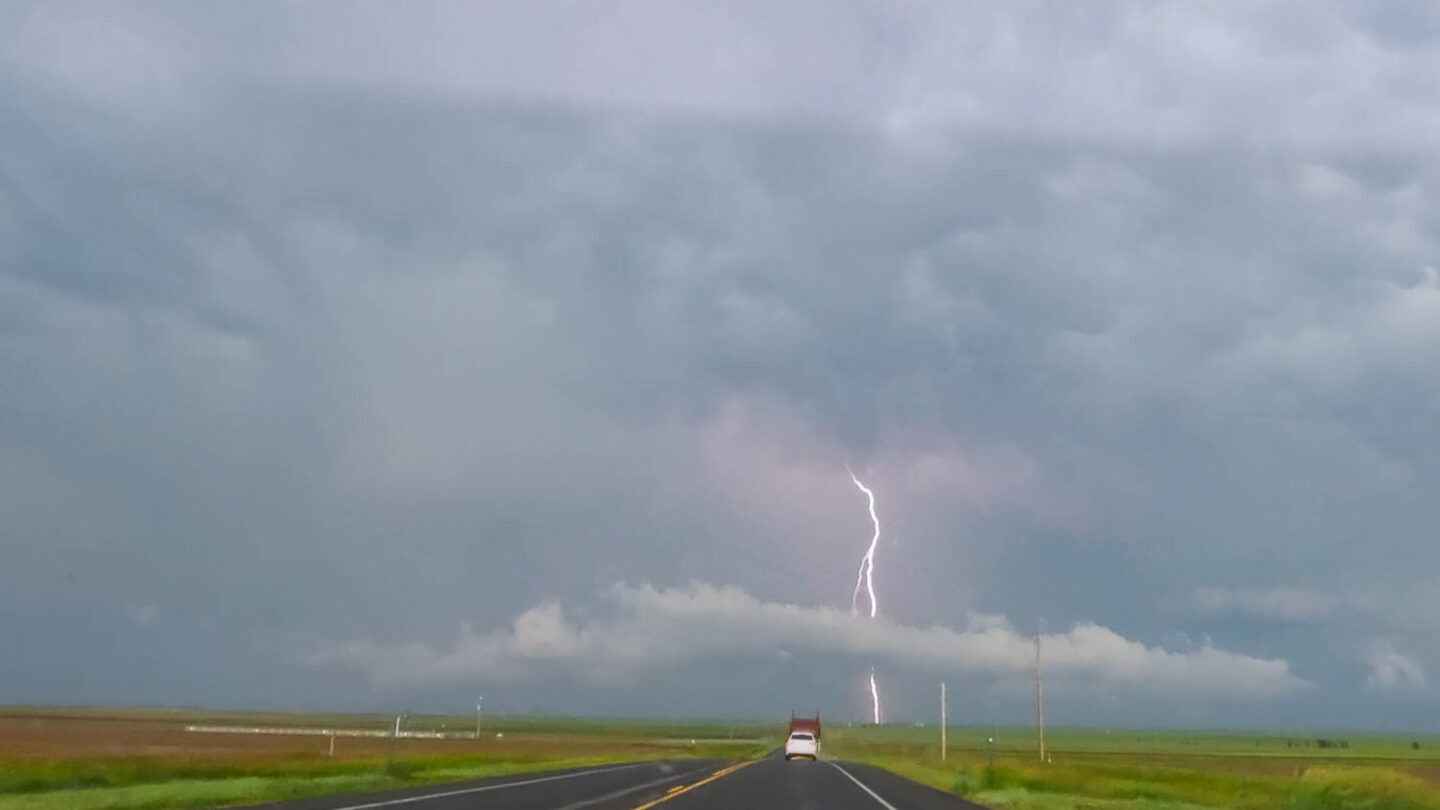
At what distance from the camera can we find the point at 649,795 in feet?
115

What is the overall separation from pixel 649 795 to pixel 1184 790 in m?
35.7

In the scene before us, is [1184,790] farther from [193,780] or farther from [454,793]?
[193,780]

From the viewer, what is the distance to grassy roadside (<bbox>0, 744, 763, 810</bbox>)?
29.2m

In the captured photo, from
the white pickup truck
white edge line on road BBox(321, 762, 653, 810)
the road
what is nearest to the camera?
white edge line on road BBox(321, 762, 653, 810)

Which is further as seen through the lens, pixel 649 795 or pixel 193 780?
pixel 193 780

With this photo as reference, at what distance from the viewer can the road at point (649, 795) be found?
29953 millimetres

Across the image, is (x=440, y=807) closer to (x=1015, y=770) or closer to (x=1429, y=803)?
(x=1429, y=803)

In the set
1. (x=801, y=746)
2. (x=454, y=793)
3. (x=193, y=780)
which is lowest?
(x=801, y=746)

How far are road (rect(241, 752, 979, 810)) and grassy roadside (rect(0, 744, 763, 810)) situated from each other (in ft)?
8.65

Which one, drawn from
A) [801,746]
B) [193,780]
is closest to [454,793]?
[193,780]

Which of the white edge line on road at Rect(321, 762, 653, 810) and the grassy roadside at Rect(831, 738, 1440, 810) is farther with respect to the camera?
the grassy roadside at Rect(831, 738, 1440, 810)

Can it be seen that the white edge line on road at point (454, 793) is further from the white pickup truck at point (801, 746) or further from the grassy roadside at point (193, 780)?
the white pickup truck at point (801, 746)

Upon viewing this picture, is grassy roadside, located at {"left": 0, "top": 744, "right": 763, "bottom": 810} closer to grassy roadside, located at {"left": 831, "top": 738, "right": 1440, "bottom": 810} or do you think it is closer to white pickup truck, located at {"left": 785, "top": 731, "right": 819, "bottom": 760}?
grassy roadside, located at {"left": 831, "top": 738, "right": 1440, "bottom": 810}

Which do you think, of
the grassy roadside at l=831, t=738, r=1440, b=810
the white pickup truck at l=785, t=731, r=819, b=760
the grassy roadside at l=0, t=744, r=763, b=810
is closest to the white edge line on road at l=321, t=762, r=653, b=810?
the grassy roadside at l=0, t=744, r=763, b=810
